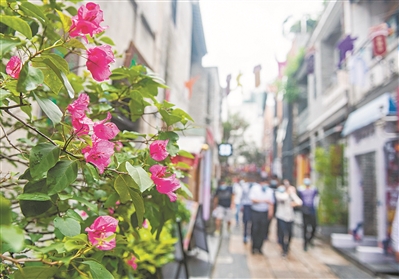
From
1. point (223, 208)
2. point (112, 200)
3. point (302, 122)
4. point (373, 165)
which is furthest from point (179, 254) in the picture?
point (302, 122)

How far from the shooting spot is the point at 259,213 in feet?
28.9

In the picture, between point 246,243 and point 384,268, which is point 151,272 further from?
point 246,243

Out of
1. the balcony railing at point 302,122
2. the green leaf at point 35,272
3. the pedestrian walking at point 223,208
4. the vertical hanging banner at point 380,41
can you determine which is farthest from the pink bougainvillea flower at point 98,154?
the balcony railing at point 302,122

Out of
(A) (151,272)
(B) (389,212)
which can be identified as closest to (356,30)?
(B) (389,212)

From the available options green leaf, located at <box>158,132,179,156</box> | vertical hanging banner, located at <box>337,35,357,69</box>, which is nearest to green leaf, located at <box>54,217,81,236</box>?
green leaf, located at <box>158,132,179,156</box>

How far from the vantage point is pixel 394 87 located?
27.3ft

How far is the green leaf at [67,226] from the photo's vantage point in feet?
3.87

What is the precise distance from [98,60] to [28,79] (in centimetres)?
30

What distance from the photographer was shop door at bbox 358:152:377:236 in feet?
32.6

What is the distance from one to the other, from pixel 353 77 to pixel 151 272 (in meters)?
8.00

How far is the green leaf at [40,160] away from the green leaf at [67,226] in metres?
0.21

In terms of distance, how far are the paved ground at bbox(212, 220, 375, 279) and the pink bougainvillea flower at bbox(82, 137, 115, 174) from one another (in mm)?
5729

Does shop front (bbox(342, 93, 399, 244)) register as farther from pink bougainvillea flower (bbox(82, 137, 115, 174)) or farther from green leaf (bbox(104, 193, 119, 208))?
pink bougainvillea flower (bbox(82, 137, 115, 174))

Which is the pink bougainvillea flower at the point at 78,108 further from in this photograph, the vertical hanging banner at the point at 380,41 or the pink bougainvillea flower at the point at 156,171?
the vertical hanging banner at the point at 380,41
